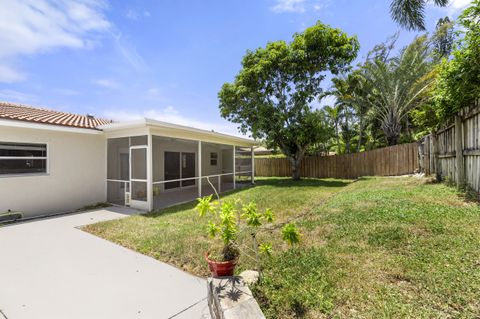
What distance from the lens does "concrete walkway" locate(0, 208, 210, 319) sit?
273 cm

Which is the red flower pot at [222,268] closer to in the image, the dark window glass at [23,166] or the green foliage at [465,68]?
the green foliage at [465,68]

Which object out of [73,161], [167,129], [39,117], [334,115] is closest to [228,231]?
[167,129]

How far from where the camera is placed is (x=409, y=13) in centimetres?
749

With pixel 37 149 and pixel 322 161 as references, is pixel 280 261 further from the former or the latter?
pixel 322 161

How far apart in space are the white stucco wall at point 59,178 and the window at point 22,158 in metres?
0.16

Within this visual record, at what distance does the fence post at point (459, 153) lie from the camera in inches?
247

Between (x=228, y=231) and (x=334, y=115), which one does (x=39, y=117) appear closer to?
(x=228, y=231)

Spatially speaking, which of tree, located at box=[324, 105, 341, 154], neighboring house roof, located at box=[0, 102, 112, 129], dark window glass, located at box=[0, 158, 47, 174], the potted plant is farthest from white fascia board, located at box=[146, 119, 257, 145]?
tree, located at box=[324, 105, 341, 154]

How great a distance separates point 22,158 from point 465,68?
1196cm

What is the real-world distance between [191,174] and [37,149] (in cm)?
Result: 764

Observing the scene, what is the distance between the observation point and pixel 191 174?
14.0 meters

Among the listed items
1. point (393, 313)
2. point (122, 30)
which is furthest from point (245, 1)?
point (393, 313)

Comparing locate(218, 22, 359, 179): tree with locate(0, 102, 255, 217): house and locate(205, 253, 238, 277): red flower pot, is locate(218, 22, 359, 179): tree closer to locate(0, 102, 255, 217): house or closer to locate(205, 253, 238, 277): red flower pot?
locate(0, 102, 255, 217): house

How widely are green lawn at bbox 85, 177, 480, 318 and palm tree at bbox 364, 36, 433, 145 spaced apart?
10.7 meters
